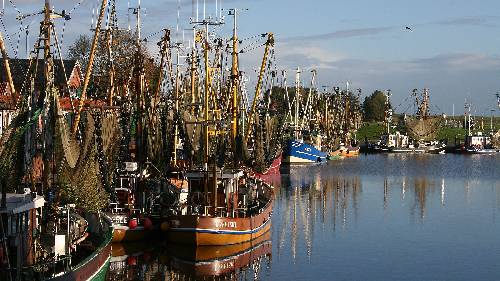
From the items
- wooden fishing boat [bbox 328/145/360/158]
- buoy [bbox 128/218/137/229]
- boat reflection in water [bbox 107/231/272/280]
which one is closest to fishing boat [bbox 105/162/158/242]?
buoy [bbox 128/218/137/229]

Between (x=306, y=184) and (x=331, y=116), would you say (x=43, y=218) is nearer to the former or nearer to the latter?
(x=306, y=184)

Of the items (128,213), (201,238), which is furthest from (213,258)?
(128,213)

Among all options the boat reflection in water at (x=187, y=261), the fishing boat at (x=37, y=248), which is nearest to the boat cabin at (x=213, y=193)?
the boat reflection in water at (x=187, y=261)

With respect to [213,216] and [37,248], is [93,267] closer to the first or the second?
[37,248]

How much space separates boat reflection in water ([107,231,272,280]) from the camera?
4856 cm

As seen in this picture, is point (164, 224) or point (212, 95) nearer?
point (164, 224)

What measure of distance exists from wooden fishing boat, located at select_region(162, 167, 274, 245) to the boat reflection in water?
25.0 inches

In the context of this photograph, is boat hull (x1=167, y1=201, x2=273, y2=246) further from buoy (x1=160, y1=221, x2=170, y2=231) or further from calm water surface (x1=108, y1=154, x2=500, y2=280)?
calm water surface (x1=108, y1=154, x2=500, y2=280)

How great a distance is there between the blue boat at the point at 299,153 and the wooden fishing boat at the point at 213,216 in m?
79.9

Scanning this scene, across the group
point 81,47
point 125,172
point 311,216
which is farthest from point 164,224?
point 81,47

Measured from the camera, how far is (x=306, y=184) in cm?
10438

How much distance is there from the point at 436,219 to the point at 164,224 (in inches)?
1090

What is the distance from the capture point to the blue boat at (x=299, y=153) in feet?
453

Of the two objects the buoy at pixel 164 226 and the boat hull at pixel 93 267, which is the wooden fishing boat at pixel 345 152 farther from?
the boat hull at pixel 93 267
